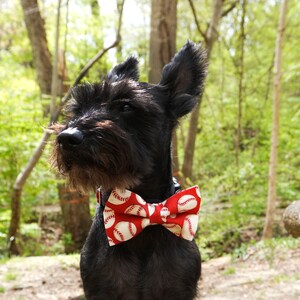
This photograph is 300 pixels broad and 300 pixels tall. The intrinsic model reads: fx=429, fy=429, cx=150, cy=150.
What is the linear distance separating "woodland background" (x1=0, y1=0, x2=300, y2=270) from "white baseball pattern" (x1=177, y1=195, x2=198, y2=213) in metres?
3.94

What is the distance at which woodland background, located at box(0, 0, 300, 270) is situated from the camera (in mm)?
8281

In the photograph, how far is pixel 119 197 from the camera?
2750 mm

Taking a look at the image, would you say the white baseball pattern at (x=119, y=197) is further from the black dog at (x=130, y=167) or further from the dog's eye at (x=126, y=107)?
the dog's eye at (x=126, y=107)

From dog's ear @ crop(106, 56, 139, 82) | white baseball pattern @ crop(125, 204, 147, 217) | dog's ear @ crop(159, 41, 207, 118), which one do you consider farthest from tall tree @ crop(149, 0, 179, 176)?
white baseball pattern @ crop(125, 204, 147, 217)

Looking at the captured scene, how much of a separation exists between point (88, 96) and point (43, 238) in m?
9.83

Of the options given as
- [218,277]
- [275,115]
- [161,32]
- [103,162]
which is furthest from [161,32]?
[103,162]

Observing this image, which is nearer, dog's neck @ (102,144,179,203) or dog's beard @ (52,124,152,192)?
dog's beard @ (52,124,152,192)

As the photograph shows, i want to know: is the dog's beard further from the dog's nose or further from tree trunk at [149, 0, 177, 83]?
tree trunk at [149, 0, 177, 83]

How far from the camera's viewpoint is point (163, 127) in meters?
2.77

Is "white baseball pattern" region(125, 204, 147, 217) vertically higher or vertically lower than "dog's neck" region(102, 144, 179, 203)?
lower

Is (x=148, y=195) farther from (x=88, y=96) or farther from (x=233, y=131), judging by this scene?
(x=233, y=131)

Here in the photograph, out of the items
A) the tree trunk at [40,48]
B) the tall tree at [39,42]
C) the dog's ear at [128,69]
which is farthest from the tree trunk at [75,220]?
the dog's ear at [128,69]

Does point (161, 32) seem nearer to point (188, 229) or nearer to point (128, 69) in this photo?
point (128, 69)

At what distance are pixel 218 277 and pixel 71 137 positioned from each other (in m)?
4.71
